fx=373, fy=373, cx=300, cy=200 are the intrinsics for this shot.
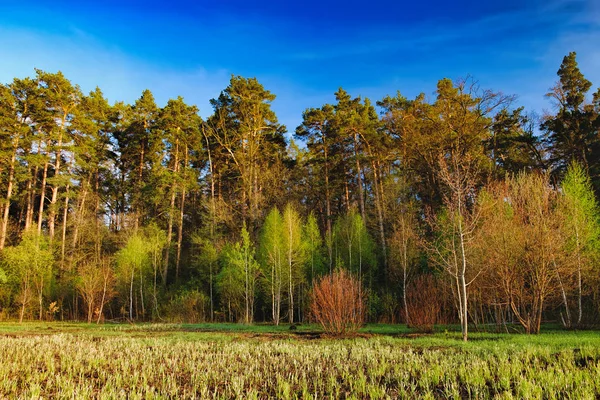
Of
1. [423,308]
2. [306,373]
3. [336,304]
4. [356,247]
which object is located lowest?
[306,373]

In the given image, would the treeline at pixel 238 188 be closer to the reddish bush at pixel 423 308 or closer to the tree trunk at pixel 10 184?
the tree trunk at pixel 10 184

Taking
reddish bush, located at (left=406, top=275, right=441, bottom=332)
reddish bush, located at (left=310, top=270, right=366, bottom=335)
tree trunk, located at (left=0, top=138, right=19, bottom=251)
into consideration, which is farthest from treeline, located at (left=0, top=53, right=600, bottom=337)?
reddish bush, located at (left=310, top=270, right=366, bottom=335)

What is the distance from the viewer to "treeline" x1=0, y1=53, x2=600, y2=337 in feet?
92.3

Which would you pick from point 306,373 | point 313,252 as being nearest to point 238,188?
point 313,252

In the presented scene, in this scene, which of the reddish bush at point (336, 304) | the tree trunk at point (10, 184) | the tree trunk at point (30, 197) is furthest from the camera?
the tree trunk at point (30, 197)

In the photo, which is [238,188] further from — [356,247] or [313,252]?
[356,247]

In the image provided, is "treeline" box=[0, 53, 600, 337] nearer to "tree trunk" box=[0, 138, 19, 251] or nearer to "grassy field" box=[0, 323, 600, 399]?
"tree trunk" box=[0, 138, 19, 251]

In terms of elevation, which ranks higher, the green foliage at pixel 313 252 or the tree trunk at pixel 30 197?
the tree trunk at pixel 30 197

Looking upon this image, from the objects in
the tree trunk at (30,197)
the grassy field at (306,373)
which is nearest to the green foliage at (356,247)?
the grassy field at (306,373)

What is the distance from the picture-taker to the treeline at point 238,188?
28.1m

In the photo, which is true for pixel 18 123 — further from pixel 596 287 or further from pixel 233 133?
pixel 596 287

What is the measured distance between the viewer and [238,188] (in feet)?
106

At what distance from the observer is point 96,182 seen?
38.4 meters

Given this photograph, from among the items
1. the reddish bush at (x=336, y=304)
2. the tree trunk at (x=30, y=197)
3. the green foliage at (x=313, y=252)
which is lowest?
the reddish bush at (x=336, y=304)
